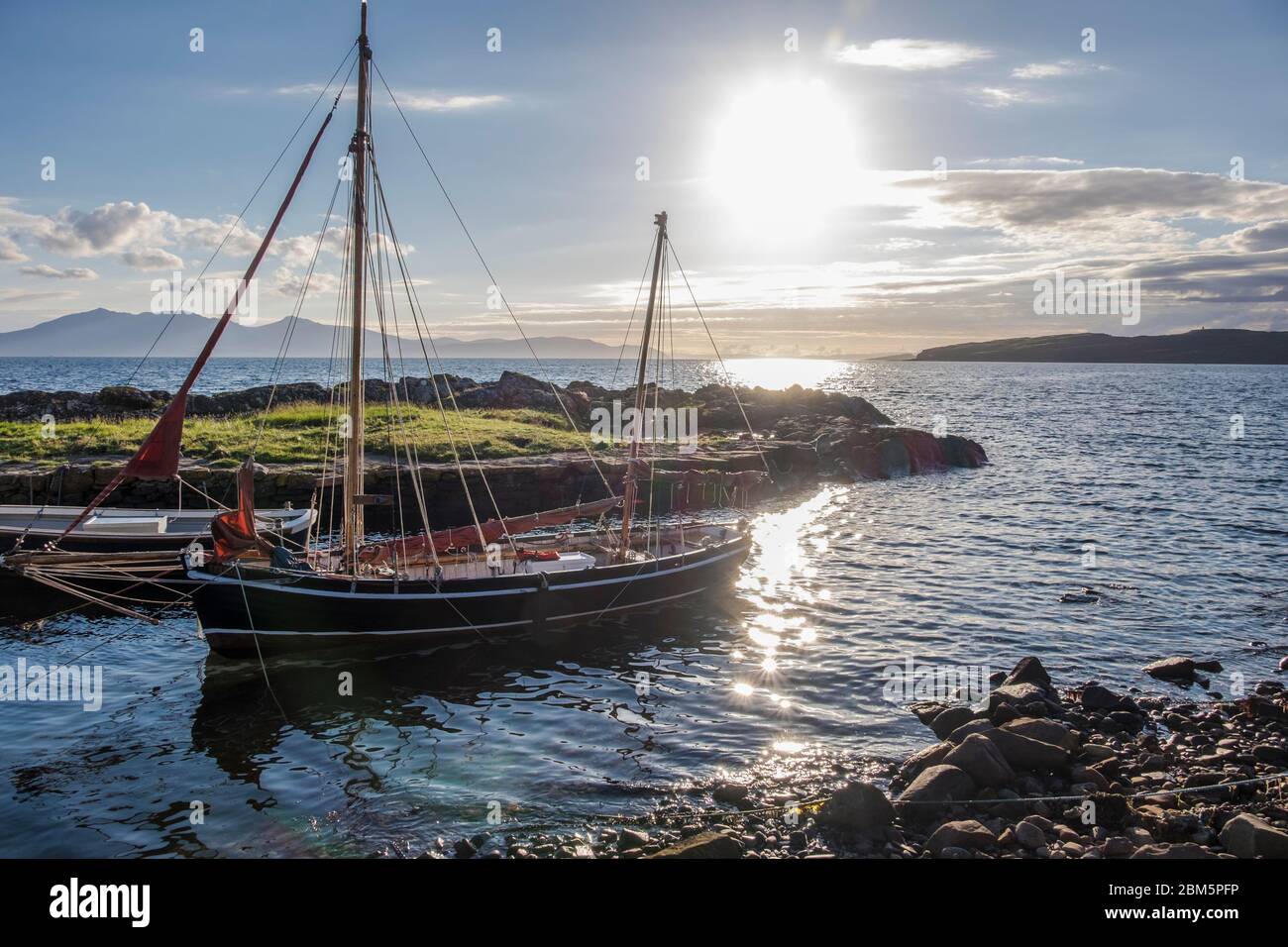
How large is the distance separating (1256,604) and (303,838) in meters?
27.4

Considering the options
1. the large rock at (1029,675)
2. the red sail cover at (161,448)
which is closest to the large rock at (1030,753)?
the large rock at (1029,675)

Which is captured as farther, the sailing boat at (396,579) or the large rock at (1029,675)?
the sailing boat at (396,579)

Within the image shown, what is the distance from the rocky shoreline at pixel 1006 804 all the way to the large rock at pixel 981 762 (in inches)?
0.9

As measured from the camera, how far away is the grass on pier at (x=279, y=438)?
39.4 metres

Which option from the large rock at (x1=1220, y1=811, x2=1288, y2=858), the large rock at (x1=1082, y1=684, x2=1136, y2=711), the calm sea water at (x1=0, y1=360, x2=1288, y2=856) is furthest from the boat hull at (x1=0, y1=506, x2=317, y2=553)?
the large rock at (x1=1220, y1=811, x2=1288, y2=858)

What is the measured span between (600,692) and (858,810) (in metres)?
7.72

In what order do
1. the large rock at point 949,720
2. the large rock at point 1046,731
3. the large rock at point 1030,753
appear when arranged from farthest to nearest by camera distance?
the large rock at point 949,720 < the large rock at point 1046,731 < the large rock at point 1030,753

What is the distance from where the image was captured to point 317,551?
22469 millimetres

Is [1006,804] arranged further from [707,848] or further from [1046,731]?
[707,848]

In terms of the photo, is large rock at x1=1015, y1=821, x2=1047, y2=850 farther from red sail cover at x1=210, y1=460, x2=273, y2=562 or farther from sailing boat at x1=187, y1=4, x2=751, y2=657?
red sail cover at x1=210, y1=460, x2=273, y2=562

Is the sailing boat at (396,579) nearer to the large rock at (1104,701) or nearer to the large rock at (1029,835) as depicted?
the large rock at (1104,701)

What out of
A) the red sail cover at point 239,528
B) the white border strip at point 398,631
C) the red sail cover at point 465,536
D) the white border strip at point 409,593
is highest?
the red sail cover at point 239,528
